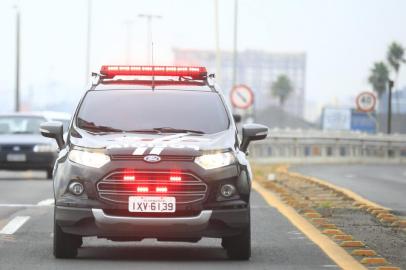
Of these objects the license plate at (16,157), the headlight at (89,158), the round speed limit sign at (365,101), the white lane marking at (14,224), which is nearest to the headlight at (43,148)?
the license plate at (16,157)

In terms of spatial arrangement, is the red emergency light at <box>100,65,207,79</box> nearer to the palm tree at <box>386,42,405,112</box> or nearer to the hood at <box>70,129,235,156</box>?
the hood at <box>70,129,235,156</box>

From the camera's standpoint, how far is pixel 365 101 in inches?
1842

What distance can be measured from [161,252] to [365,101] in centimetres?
3503

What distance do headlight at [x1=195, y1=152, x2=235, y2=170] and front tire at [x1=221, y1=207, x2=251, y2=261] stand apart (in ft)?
2.01

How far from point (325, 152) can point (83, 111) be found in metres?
42.8

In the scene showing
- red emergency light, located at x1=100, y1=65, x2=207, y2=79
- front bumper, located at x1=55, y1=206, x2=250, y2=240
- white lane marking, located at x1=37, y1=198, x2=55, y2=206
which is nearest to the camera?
front bumper, located at x1=55, y1=206, x2=250, y2=240

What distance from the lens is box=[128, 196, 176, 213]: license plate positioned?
11.2 m

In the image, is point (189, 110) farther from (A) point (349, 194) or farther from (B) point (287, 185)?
(B) point (287, 185)

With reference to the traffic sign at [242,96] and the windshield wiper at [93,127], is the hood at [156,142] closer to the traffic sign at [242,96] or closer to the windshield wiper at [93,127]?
the windshield wiper at [93,127]

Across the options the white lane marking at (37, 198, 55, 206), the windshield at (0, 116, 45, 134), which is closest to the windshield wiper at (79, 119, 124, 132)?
the white lane marking at (37, 198, 55, 206)

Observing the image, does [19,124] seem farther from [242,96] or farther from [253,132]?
[253,132]

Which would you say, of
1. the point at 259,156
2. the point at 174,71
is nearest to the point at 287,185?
the point at 174,71

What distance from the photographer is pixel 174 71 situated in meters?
13.0

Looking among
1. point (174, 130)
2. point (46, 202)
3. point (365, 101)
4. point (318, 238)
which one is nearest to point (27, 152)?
point (46, 202)
